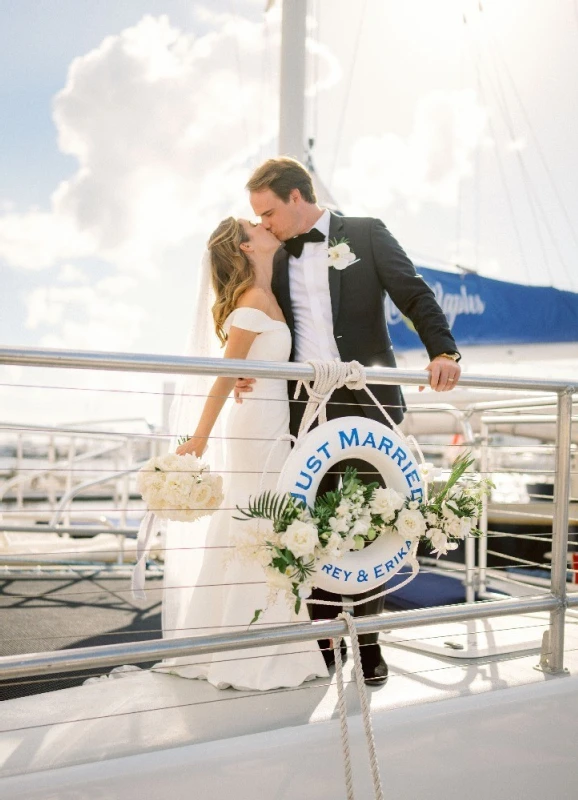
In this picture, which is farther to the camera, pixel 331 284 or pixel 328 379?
pixel 331 284

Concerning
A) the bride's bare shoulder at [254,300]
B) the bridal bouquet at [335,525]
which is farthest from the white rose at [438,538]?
the bride's bare shoulder at [254,300]

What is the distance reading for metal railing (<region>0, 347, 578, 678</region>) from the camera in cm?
151

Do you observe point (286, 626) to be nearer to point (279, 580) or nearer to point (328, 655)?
point (279, 580)

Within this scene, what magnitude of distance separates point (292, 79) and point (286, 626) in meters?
3.38

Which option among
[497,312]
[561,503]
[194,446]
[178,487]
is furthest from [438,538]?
[497,312]

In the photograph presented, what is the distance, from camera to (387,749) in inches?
71.6

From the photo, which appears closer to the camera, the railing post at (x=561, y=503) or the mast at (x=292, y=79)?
the railing post at (x=561, y=503)

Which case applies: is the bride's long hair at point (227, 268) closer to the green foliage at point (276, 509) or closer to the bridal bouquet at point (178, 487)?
the bridal bouquet at point (178, 487)

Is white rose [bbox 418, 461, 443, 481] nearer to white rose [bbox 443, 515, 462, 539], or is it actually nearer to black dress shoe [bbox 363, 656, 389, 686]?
white rose [bbox 443, 515, 462, 539]

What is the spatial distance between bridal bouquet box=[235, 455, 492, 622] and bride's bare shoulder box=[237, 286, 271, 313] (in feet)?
2.59

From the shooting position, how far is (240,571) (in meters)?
2.23

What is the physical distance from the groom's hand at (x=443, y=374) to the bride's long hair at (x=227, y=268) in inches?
27.9

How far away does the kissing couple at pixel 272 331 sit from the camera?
2270 mm

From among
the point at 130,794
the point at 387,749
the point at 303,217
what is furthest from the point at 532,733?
the point at 303,217
